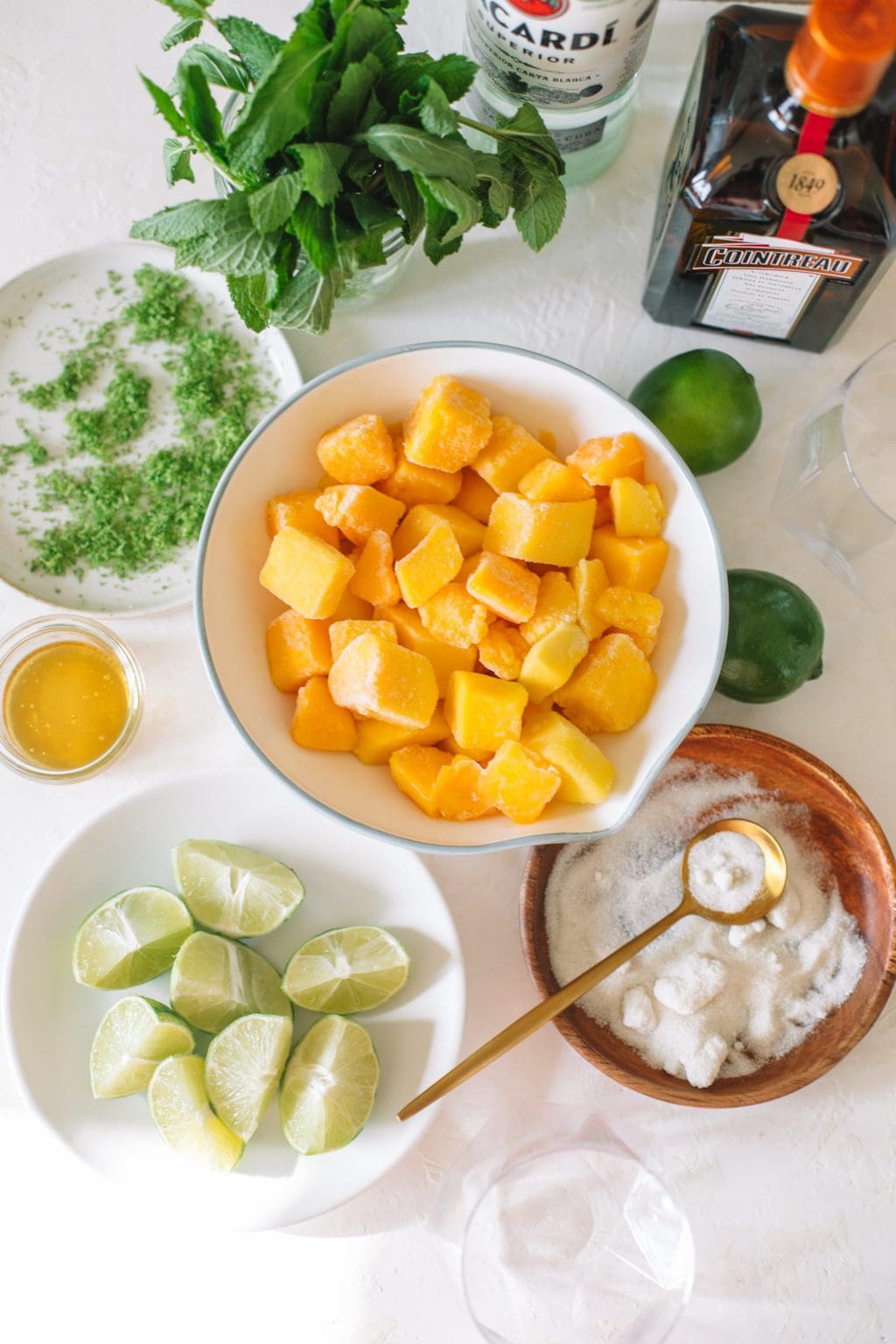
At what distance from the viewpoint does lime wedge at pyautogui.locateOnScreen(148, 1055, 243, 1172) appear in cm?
109

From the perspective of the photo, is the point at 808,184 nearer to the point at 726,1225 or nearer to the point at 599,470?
the point at 599,470

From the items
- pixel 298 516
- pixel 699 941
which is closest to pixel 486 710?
pixel 298 516

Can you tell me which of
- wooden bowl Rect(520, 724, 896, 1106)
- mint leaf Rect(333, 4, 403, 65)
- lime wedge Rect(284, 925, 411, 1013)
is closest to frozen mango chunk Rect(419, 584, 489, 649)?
wooden bowl Rect(520, 724, 896, 1106)

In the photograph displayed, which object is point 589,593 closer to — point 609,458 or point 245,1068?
point 609,458

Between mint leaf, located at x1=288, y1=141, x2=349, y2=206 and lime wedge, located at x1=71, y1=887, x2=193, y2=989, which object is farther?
lime wedge, located at x1=71, y1=887, x2=193, y2=989

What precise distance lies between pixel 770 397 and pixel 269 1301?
126 cm

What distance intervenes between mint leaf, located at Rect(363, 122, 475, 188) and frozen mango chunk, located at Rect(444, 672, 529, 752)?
45 cm

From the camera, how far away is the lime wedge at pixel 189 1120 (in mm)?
1092

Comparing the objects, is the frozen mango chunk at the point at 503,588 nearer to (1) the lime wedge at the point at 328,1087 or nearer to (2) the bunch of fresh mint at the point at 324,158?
(2) the bunch of fresh mint at the point at 324,158

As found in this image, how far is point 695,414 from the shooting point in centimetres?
111

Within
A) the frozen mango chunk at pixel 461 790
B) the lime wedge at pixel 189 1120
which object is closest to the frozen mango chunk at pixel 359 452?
the frozen mango chunk at pixel 461 790

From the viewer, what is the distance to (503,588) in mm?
989

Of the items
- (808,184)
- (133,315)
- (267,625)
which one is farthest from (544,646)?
(133,315)

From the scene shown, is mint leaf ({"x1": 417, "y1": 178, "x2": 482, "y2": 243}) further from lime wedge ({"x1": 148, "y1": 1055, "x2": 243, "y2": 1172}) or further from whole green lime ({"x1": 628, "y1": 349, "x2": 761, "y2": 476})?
lime wedge ({"x1": 148, "y1": 1055, "x2": 243, "y2": 1172})
